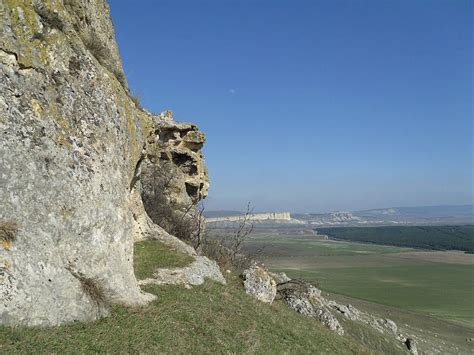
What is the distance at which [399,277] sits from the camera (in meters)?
131

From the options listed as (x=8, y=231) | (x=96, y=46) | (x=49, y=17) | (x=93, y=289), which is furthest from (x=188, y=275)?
(x=49, y=17)

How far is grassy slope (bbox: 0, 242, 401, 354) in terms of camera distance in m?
11.0

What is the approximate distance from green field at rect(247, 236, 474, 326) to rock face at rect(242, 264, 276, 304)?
24.2m

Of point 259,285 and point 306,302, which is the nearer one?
point 259,285

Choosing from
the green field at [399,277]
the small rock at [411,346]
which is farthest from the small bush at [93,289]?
the green field at [399,277]

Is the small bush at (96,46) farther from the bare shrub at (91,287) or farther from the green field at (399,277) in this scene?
the green field at (399,277)

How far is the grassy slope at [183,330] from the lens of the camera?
36.1 feet

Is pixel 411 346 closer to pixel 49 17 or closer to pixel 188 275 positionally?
pixel 188 275

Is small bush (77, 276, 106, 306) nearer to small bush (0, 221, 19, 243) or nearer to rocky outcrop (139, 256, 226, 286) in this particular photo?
small bush (0, 221, 19, 243)

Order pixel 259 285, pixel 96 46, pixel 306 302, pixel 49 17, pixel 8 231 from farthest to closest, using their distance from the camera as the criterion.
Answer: pixel 306 302
pixel 259 285
pixel 96 46
pixel 49 17
pixel 8 231

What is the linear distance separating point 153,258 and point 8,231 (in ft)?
34.0

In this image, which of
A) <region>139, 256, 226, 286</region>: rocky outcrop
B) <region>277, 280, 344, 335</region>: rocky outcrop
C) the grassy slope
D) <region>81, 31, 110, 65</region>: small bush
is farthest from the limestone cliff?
<region>277, 280, 344, 335</region>: rocky outcrop

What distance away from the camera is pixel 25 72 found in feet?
42.8

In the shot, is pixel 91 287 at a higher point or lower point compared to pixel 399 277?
higher
